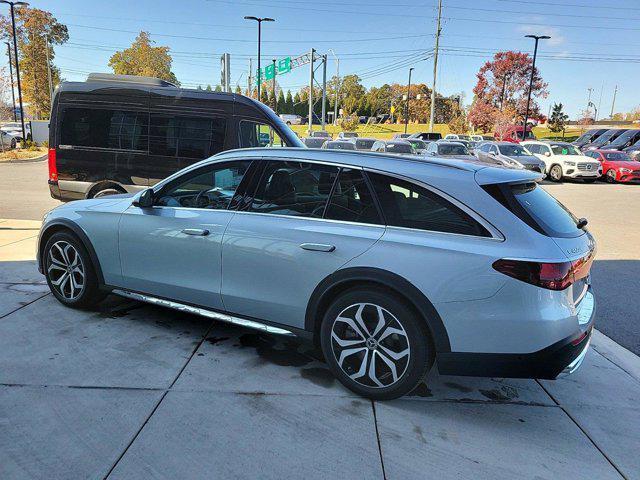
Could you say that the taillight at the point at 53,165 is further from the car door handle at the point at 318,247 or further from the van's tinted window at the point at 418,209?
the van's tinted window at the point at 418,209

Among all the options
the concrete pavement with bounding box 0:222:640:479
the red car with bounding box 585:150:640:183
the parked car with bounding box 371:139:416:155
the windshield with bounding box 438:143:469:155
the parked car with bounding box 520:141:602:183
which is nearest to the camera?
the concrete pavement with bounding box 0:222:640:479

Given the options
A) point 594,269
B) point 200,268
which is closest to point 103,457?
point 200,268

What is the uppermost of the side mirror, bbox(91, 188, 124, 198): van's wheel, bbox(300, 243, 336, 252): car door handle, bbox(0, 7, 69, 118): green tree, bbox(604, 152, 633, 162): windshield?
bbox(0, 7, 69, 118): green tree

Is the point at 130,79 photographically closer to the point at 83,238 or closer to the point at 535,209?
the point at 83,238

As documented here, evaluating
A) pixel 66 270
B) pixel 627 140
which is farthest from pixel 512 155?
pixel 66 270

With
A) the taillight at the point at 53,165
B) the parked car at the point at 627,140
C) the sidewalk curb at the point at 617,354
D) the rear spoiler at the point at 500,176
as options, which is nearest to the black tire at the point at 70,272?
the rear spoiler at the point at 500,176

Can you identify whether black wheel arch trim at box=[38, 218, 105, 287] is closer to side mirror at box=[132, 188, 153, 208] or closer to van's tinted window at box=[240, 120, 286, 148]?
side mirror at box=[132, 188, 153, 208]

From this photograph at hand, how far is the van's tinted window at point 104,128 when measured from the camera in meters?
8.19

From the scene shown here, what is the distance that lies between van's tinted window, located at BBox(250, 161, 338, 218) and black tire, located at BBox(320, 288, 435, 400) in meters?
0.68

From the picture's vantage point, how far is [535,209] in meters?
2.98

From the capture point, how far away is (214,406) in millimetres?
3045

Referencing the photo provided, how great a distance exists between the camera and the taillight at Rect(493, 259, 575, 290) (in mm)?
2652

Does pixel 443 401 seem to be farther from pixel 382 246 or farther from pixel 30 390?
pixel 30 390

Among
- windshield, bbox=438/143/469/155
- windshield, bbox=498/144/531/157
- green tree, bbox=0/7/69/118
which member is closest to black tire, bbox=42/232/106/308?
windshield, bbox=438/143/469/155
